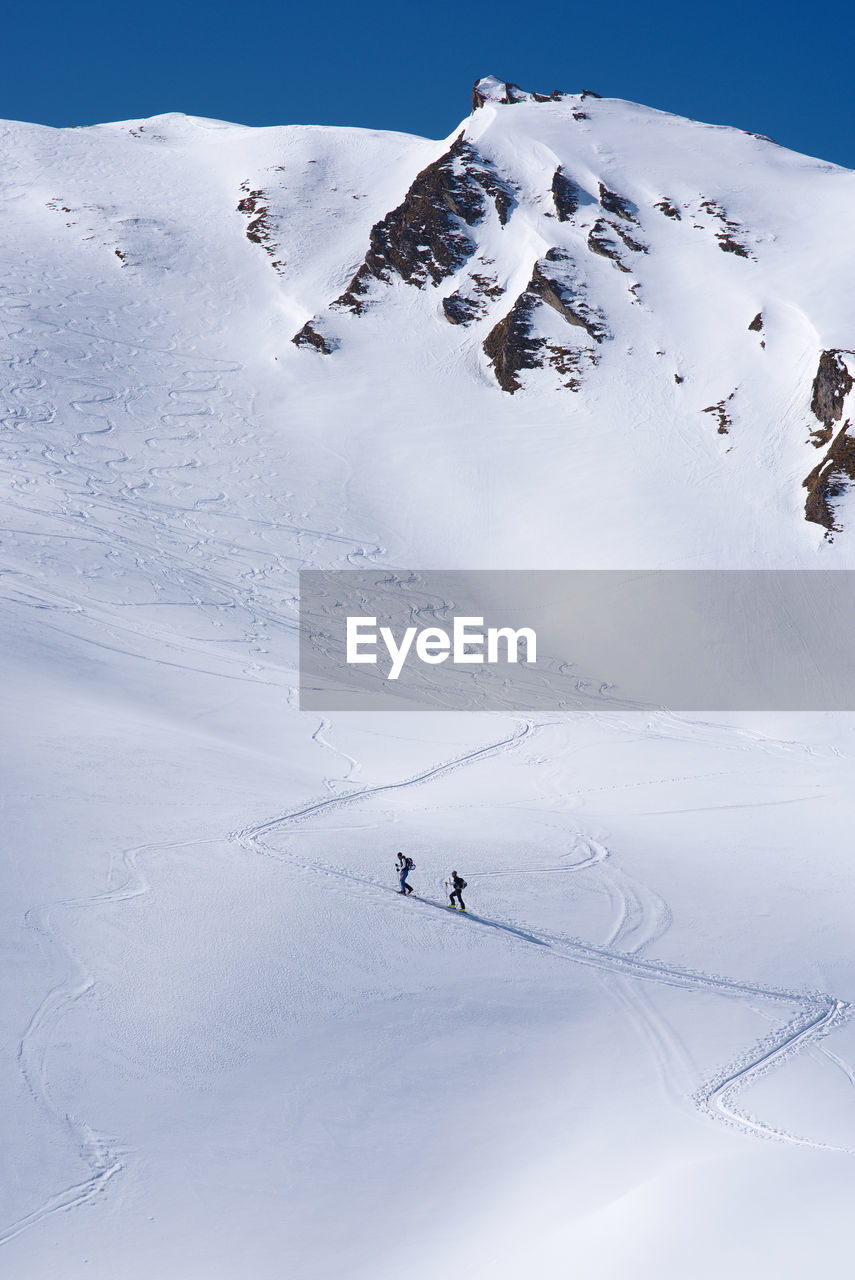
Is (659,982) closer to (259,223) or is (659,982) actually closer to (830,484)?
(830,484)

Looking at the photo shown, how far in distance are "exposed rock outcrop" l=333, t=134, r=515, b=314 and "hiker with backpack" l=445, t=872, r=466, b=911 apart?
50172mm

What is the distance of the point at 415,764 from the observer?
26766 mm

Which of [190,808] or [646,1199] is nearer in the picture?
[646,1199]

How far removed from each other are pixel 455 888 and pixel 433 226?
55.3 meters

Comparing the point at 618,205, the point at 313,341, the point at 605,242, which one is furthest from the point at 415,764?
the point at 618,205

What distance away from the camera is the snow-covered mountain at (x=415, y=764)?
464 inches

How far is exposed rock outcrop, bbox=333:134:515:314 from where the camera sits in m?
63.2

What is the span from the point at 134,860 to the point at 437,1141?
7826 mm

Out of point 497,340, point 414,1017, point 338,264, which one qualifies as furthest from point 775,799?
point 338,264

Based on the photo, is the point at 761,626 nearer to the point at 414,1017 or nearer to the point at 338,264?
the point at 414,1017

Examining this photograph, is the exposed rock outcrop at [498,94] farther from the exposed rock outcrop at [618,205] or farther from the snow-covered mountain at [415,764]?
the exposed rock outcrop at [618,205]

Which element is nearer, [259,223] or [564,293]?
[564,293]

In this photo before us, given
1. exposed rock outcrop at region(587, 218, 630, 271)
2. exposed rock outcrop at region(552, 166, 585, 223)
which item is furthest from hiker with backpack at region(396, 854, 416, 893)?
exposed rock outcrop at region(552, 166, 585, 223)

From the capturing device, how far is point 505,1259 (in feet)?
34.3
